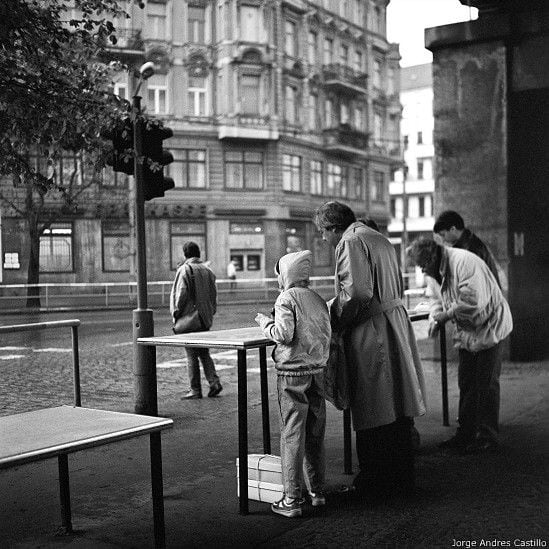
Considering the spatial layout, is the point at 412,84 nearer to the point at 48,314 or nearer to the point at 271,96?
the point at 271,96

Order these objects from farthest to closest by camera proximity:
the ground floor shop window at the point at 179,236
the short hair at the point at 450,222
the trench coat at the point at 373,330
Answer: the ground floor shop window at the point at 179,236, the short hair at the point at 450,222, the trench coat at the point at 373,330

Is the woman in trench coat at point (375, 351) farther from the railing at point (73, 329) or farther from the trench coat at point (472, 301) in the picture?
the railing at point (73, 329)

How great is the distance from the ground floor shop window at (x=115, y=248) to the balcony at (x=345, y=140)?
46.1 ft

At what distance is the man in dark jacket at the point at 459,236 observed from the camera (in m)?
6.75

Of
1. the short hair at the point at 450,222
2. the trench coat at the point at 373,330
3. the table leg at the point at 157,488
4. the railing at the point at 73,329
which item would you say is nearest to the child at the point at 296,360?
the trench coat at the point at 373,330

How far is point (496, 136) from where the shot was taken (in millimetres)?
10898

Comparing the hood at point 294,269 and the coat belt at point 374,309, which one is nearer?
the hood at point 294,269

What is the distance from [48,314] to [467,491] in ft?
76.7

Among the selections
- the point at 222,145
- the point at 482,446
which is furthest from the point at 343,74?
the point at 482,446

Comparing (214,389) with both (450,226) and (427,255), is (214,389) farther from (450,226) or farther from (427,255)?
(427,255)

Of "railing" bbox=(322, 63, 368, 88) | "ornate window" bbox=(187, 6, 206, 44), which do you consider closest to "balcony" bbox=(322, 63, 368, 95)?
"railing" bbox=(322, 63, 368, 88)

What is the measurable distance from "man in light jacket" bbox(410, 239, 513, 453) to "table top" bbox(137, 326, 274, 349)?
5.41 feet

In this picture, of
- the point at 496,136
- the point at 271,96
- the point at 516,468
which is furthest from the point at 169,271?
the point at 516,468

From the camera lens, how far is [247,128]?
133ft
